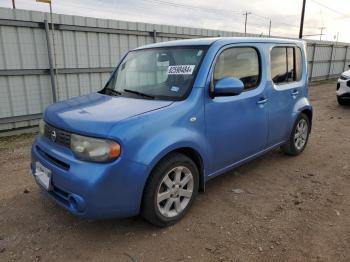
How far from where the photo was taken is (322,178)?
4.11 m

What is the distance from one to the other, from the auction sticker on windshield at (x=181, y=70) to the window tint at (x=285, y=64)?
144 cm

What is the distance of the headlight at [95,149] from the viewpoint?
238 centimetres

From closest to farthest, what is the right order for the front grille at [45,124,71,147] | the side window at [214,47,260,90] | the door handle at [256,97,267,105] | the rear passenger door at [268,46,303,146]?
the front grille at [45,124,71,147] < the side window at [214,47,260,90] < the door handle at [256,97,267,105] < the rear passenger door at [268,46,303,146]

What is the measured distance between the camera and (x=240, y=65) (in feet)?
11.6

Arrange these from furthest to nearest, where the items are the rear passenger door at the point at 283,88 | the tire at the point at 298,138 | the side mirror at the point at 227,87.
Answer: the tire at the point at 298,138
the rear passenger door at the point at 283,88
the side mirror at the point at 227,87

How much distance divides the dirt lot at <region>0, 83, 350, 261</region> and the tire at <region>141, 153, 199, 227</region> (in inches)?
5.7

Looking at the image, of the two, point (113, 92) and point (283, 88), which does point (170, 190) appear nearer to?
point (113, 92)

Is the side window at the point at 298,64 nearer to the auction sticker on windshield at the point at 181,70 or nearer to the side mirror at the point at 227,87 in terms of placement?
the side mirror at the point at 227,87

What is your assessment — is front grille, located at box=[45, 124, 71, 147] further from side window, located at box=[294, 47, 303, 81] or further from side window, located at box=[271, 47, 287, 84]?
side window, located at box=[294, 47, 303, 81]

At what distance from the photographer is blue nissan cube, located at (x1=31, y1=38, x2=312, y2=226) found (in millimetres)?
2424

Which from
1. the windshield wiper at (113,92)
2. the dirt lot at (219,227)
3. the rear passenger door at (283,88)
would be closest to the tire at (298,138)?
the rear passenger door at (283,88)

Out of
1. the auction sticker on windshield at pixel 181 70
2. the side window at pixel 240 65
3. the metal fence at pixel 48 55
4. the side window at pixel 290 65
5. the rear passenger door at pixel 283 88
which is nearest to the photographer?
the auction sticker on windshield at pixel 181 70

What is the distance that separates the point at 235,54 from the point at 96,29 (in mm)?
5128

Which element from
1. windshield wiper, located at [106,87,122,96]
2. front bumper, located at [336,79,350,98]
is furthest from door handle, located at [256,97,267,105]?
front bumper, located at [336,79,350,98]
